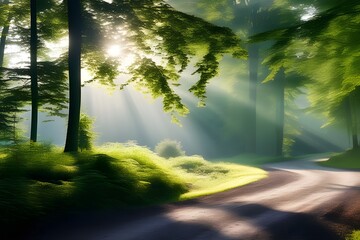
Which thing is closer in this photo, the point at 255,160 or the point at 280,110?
the point at 255,160

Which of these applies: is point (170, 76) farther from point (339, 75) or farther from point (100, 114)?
point (100, 114)

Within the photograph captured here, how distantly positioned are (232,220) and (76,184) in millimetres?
3938

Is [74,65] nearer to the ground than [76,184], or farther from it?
farther from it

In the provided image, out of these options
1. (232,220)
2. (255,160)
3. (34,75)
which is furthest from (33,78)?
(255,160)

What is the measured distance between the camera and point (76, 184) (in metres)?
10.1

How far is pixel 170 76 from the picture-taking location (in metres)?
17.5

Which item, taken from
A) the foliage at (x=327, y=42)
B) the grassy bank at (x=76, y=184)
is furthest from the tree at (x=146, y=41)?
the foliage at (x=327, y=42)

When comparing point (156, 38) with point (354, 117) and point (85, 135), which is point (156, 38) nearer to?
point (85, 135)

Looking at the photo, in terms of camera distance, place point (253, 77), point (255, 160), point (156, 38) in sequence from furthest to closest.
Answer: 1. point (253, 77)
2. point (255, 160)
3. point (156, 38)

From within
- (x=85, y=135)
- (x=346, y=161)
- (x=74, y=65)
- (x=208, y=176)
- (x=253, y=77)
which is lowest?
(x=208, y=176)

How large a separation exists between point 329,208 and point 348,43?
15.0 feet

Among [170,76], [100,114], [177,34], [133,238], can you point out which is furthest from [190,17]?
[100,114]

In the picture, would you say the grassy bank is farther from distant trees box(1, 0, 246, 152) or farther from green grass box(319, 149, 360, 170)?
green grass box(319, 149, 360, 170)

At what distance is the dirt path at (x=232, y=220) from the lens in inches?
318
